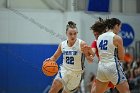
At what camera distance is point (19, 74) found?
1517cm

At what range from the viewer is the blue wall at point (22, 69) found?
15.1m

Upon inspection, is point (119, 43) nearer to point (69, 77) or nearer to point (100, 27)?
point (100, 27)

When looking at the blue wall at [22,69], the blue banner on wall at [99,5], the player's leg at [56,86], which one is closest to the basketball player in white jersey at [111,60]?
the player's leg at [56,86]

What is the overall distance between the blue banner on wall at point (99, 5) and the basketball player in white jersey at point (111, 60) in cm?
798

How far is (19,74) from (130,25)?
15.8 feet

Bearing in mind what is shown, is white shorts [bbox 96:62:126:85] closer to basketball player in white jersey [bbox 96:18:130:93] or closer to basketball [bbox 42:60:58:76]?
basketball player in white jersey [bbox 96:18:130:93]

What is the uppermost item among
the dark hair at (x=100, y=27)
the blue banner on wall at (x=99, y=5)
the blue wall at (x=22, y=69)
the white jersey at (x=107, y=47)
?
the blue banner on wall at (x=99, y=5)

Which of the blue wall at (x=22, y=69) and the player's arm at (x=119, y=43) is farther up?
the player's arm at (x=119, y=43)

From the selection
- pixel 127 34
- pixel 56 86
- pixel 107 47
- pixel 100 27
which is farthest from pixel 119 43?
pixel 127 34

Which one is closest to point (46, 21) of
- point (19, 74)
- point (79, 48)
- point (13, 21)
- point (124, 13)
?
point (13, 21)

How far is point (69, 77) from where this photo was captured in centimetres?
773

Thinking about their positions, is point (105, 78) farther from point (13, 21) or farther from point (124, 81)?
point (13, 21)

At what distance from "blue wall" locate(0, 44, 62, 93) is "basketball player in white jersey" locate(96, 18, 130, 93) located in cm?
756

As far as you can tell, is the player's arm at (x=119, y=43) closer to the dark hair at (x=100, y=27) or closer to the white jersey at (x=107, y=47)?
the white jersey at (x=107, y=47)
